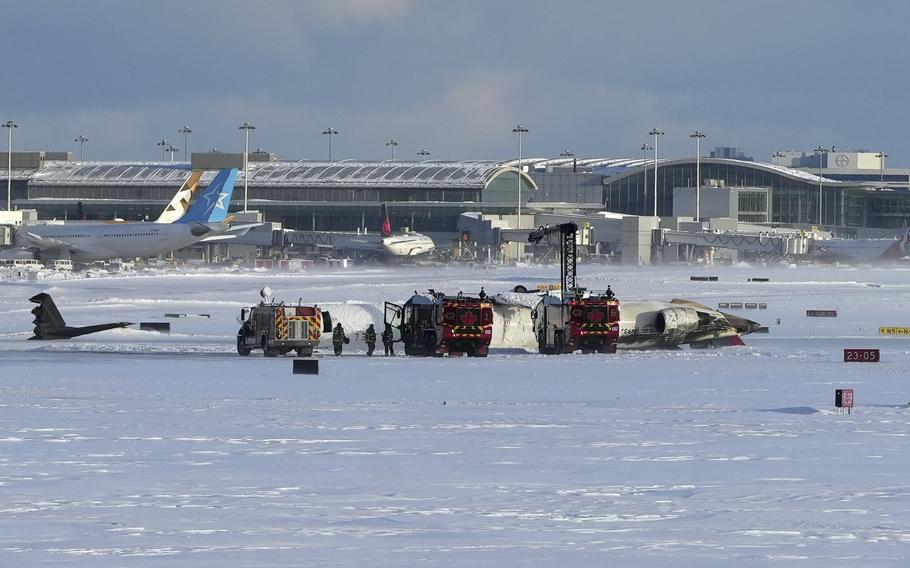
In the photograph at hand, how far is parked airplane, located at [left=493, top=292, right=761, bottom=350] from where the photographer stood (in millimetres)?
55719

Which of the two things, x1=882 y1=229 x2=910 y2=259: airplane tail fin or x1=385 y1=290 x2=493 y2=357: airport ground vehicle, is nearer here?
x1=385 y1=290 x2=493 y2=357: airport ground vehicle

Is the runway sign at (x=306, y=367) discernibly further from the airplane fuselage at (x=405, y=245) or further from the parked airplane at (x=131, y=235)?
the airplane fuselage at (x=405, y=245)

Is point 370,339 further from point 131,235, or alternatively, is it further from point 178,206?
point 178,206

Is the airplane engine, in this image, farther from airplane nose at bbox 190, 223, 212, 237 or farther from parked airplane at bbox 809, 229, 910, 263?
parked airplane at bbox 809, 229, 910, 263

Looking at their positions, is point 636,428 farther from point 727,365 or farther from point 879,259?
point 879,259

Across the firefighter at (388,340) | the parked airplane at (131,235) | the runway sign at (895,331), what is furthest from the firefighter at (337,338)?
the parked airplane at (131,235)

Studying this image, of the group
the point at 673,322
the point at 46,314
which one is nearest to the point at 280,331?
the point at 46,314

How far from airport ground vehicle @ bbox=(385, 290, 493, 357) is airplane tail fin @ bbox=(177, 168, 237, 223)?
81060mm

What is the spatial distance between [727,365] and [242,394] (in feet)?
57.9

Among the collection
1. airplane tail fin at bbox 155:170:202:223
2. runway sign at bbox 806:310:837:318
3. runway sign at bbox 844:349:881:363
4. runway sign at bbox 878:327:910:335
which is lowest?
runway sign at bbox 844:349:881:363

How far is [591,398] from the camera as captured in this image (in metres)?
38.0

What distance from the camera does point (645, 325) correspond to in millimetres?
55750

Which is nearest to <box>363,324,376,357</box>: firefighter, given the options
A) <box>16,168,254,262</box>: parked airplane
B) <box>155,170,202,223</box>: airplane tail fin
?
<box>16,168,254,262</box>: parked airplane

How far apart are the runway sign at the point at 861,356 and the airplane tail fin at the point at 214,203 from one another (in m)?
91.5
